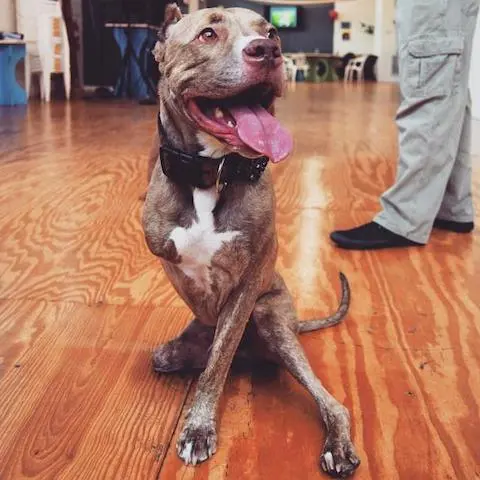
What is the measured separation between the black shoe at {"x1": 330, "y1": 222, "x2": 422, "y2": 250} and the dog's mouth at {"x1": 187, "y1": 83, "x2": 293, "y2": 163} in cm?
123

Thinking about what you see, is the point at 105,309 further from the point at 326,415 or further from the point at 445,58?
the point at 445,58

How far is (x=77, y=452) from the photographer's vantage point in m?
1.20

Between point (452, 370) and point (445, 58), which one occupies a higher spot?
point (445, 58)

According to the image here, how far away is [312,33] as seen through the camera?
21422 mm

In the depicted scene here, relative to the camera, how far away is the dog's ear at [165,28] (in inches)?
56.6

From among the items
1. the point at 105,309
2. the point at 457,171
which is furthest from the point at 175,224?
the point at 457,171

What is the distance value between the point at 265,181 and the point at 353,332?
0.56 m

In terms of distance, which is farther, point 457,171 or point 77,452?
point 457,171

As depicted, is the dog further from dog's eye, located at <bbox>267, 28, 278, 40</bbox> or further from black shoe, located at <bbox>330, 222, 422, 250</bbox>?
black shoe, located at <bbox>330, 222, 422, 250</bbox>

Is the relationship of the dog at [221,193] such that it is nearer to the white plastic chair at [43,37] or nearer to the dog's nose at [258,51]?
the dog's nose at [258,51]

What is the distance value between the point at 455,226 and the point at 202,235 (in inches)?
63.5

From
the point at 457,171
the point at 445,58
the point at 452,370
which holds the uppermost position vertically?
the point at 445,58

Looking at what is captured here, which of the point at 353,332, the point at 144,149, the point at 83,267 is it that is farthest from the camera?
the point at 144,149

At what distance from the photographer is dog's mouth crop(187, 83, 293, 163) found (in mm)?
1202
